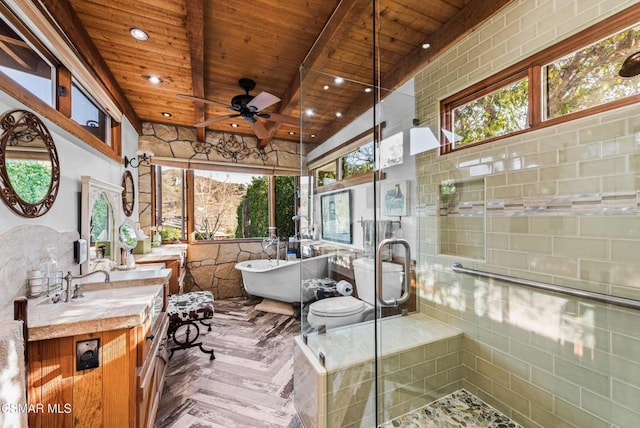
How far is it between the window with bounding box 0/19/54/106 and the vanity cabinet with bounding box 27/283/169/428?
129 cm

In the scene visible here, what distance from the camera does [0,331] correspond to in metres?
0.90

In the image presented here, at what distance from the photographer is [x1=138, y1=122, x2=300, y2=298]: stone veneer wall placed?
383 centimetres

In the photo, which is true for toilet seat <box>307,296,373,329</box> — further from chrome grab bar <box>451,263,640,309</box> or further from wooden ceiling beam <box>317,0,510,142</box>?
wooden ceiling beam <box>317,0,510,142</box>

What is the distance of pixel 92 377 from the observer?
112 centimetres

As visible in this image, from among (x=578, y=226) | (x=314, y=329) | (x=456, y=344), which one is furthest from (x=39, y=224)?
(x=578, y=226)

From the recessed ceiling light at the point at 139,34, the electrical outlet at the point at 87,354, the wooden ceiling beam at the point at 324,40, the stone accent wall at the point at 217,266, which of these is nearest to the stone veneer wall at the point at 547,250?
the wooden ceiling beam at the point at 324,40

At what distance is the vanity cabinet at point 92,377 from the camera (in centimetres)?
106

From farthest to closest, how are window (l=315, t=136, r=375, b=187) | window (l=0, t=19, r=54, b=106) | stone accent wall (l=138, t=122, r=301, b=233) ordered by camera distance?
stone accent wall (l=138, t=122, r=301, b=233) → window (l=315, t=136, r=375, b=187) → window (l=0, t=19, r=54, b=106)

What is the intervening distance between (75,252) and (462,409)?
3020 millimetres

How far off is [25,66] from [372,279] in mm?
2619

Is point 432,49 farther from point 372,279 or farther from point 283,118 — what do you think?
point 372,279

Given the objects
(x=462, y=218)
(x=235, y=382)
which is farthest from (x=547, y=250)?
(x=235, y=382)

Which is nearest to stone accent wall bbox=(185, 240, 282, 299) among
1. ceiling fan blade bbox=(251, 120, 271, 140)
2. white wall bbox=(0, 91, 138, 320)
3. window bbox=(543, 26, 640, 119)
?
white wall bbox=(0, 91, 138, 320)

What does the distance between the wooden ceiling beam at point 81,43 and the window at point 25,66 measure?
277 millimetres
